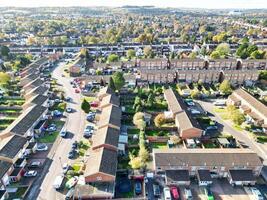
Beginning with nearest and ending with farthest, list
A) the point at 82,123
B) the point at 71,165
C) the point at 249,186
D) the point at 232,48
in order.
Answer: the point at 249,186
the point at 71,165
the point at 82,123
the point at 232,48

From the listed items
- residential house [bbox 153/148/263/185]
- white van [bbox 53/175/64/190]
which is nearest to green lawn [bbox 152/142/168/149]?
residential house [bbox 153/148/263/185]

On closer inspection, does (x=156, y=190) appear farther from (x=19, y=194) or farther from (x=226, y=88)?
(x=226, y=88)

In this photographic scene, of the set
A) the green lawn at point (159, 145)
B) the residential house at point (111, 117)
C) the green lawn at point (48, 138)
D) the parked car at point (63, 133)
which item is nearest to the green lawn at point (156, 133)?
the green lawn at point (159, 145)

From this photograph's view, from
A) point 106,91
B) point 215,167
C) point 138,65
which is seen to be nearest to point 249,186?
point 215,167

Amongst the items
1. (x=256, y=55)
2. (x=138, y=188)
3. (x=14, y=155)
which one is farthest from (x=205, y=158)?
(x=256, y=55)

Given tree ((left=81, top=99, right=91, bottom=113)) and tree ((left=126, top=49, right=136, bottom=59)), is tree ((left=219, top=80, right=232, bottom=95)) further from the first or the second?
tree ((left=126, top=49, right=136, bottom=59))

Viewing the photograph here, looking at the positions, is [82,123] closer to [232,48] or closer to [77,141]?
[77,141]
